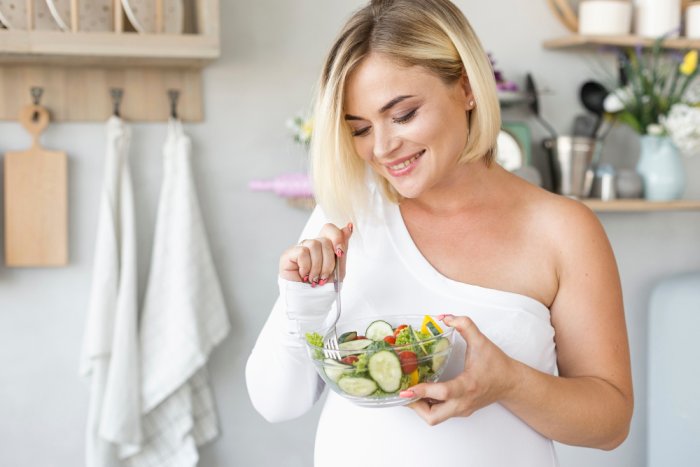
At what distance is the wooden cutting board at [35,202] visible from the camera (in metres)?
1.89

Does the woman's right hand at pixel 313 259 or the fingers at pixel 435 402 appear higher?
the woman's right hand at pixel 313 259

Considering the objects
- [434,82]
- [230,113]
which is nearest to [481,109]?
[434,82]

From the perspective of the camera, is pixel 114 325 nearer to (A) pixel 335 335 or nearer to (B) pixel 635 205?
(A) pixel 335 335

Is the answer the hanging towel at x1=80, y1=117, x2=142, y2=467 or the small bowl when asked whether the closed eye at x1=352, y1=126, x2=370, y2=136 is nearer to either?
the small bowl

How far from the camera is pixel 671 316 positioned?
2.46 metres

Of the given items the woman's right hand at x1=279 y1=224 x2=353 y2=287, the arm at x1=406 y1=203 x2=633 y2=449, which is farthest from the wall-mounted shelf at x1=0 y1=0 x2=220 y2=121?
the arm at x1=406 y1=203 x2=633 y2=449

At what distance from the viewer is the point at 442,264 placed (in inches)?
48.7

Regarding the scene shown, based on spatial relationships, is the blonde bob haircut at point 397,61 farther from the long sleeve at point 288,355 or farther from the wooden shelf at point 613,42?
the wooden shelf at point 613,42

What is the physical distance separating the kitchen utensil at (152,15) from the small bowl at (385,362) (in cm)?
99

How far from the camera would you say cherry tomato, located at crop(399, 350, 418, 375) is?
98 cm

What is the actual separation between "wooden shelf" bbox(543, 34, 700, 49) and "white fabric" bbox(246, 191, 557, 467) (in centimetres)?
129

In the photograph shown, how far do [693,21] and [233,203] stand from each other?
1.40m

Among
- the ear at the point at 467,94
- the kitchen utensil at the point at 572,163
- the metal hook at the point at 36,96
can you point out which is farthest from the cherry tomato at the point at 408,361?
the kitchen utensil at the point at 572,163

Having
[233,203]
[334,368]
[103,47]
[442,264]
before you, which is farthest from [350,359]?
[233,203]
